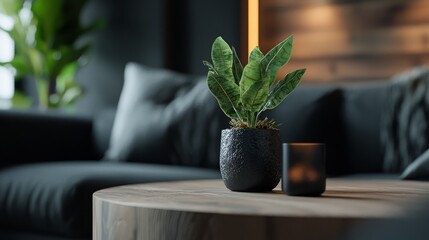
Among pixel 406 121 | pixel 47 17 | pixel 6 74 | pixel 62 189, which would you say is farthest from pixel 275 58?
pixel 6 74

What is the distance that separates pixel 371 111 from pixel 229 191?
1165 millimetres

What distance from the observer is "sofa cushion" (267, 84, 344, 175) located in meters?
2.51

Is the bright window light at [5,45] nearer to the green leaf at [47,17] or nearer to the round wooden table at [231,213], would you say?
the green leaf at [47,17]

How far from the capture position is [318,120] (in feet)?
8.32

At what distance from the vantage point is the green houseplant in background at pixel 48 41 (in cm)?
379

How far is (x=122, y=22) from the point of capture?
3842 mm

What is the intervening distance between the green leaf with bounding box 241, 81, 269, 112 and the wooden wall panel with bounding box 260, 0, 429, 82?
1841 mm

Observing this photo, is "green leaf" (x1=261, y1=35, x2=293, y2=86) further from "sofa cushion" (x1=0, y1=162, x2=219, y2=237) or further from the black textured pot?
"sofa cushion" (x1=0, y1=162, x2=219, y2=237)

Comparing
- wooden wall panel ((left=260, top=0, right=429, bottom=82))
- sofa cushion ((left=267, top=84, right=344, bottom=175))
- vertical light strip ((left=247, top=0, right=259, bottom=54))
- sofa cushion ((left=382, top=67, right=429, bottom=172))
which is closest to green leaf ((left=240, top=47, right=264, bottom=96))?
sofa cushion ((left=382, top=67, right=429, bottom=172))

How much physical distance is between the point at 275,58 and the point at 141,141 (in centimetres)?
140

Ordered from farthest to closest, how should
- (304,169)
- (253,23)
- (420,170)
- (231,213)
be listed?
(253,23) < (420,170) < (304,169) < (231,213)

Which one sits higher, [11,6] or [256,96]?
[11,6]

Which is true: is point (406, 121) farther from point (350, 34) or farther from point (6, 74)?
point (6, 74)

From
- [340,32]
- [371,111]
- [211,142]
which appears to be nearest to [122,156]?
[211,142]
